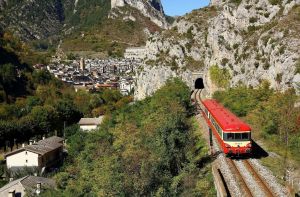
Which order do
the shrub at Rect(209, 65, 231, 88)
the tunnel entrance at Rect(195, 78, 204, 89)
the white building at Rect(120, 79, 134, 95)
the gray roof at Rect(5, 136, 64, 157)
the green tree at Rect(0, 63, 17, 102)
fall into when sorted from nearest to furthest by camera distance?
the gray roof at Rect(5, 136, 64, 157)
the shrub at Rect(209, 65, 231, 88)
the tunnel entrance at Rect(195, 78, 204, 89)
the green tree at Rect(0, 63, 17, 102)
the white building at Rect(120, 79, 134, 95)

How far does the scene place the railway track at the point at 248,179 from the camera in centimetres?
2523

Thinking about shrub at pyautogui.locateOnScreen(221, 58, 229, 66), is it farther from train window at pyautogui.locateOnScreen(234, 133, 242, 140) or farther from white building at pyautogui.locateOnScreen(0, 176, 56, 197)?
train window at pyautogui.locateOnScreen(234, 133, 242, 140)

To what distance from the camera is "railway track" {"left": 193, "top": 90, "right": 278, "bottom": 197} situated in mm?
25234

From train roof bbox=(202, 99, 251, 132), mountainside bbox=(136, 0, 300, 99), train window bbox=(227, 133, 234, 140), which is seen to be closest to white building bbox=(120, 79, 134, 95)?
mountainside bbox=(136, 0, 300, 99)

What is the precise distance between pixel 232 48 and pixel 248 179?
150ft

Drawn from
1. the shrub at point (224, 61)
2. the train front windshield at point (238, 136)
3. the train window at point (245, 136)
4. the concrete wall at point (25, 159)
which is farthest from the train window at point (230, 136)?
the concrete wall at point (25, 159)

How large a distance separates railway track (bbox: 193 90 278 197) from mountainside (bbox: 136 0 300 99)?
65.6 feet

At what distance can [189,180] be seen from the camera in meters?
27.4

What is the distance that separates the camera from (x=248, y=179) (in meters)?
27.8

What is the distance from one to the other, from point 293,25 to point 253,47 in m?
7.63

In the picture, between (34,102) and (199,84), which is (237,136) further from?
(34,102)

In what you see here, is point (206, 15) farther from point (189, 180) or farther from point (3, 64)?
point (189, 180)

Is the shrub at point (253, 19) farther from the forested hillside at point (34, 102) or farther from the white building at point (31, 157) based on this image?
the forested hillside at point (34, 102)

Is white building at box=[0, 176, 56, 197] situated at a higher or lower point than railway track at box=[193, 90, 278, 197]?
lower
